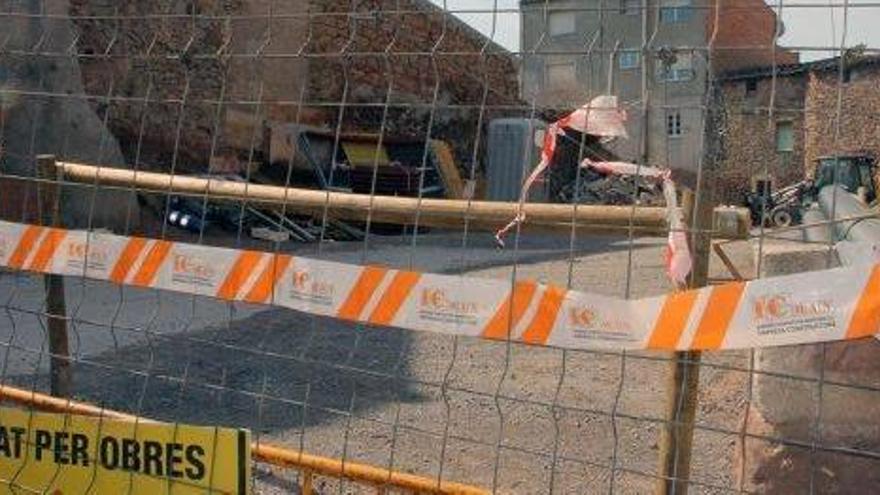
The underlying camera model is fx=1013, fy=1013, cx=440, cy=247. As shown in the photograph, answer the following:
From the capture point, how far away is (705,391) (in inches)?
225

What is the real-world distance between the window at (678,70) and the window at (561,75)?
0.98ft

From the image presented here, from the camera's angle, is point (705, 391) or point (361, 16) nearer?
point (361, 16)

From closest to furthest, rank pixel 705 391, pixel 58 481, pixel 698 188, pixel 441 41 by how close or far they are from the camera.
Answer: pixel 698 188 → pixel 441 41 → pixel 58 481 → pixel 705 391

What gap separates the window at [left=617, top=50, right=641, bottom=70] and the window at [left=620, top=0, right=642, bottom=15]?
0.43 feet

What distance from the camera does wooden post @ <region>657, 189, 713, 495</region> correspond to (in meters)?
2.54

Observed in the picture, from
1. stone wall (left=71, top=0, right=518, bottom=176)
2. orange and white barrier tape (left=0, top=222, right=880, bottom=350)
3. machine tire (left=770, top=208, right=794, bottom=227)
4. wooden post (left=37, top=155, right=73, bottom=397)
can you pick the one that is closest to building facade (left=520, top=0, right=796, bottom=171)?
orange and white barrier tape (left=0, top=222, right=880, bottom=350)

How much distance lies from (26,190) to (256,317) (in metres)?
3.18

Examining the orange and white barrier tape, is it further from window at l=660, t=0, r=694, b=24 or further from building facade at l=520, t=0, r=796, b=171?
window at l=660, t=0, r=694, b=24

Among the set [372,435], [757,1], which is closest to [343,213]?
[757,1]

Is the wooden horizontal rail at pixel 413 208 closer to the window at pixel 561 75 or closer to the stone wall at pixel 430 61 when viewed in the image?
the stone wall at pixel 430 61

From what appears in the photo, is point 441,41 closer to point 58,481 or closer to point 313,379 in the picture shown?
point 58,481

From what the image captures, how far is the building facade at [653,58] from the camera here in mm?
2408

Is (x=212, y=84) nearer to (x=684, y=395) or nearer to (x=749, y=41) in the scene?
(x=684, y=395)

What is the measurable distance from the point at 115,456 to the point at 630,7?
2269mm
